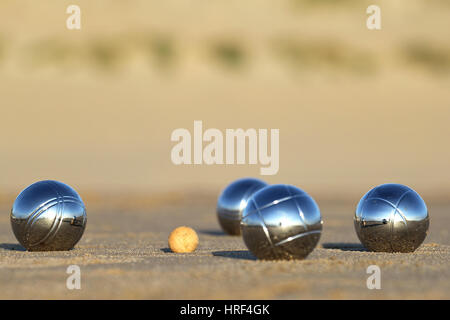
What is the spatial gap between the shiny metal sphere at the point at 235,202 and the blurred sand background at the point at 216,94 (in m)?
14.1

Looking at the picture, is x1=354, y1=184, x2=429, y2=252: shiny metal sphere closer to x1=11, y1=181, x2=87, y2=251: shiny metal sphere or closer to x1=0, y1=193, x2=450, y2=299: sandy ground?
x1=0, y1=193, x2=450, y2=299: sandy ground

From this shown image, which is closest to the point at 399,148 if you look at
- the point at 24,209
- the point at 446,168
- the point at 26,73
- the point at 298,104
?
the point at 446,168

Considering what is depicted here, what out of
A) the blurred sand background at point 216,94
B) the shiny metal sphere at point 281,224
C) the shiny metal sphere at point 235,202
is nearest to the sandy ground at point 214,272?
the shiny metal sphere at point 281,224

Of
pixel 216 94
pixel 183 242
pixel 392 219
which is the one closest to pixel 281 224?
pixel 392 219

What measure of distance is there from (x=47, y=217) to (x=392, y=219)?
6998 mm

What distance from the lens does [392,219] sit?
1421cm

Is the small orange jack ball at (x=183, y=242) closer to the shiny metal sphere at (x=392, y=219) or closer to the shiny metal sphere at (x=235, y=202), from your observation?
the shiny metal sphere at (x=392, y=219)

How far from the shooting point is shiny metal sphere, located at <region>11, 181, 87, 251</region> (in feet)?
46.7

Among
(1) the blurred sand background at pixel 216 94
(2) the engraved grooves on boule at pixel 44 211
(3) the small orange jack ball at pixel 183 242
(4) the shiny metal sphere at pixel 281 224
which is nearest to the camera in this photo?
(4) the shiny metal sphere at pixel 281 224

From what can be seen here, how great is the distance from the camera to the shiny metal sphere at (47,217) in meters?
14.2

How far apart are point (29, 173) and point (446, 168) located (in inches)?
1589

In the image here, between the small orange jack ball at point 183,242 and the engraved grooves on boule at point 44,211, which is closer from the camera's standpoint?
the engraved grooves on boule at point 44,211

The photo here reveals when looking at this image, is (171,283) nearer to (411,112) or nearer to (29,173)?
(29,173)

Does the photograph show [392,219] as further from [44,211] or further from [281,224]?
[44,211]
